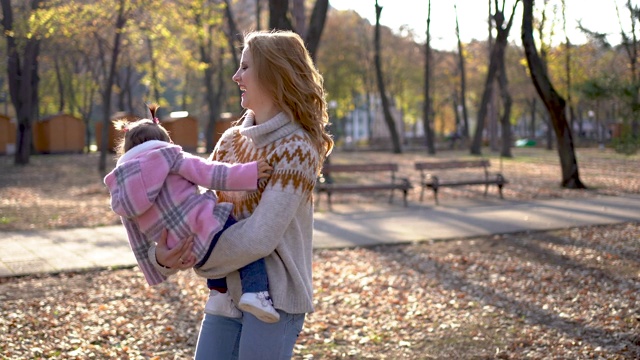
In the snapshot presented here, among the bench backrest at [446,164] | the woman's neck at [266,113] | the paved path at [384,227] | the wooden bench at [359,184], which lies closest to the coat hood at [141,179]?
the woman's neck at [266,113]

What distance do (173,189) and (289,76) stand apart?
54 cm

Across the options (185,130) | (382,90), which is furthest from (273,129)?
(185,130)

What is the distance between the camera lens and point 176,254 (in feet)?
8.73

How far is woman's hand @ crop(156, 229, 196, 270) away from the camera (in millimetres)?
2646

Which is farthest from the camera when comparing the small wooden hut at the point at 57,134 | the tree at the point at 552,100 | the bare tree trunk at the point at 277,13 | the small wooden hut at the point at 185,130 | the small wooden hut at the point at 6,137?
the small wooden hut at the point at 185,130

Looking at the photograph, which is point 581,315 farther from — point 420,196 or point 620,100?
point 420,196

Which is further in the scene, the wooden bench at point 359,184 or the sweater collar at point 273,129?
the wooden bench at point 359,184

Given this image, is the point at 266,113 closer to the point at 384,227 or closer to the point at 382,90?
the point at 384,227

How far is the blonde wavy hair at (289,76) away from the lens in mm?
2717

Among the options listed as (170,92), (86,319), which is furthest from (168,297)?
(170,92)

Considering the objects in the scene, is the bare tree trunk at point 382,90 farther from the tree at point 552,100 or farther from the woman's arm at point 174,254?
the woman's arm at point 174,254

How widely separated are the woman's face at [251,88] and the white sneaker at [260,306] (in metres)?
0.64

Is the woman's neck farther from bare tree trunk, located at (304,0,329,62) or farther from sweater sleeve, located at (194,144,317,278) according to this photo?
bare tree trunk, located at (304,0,329,62)

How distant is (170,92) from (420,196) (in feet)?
325
